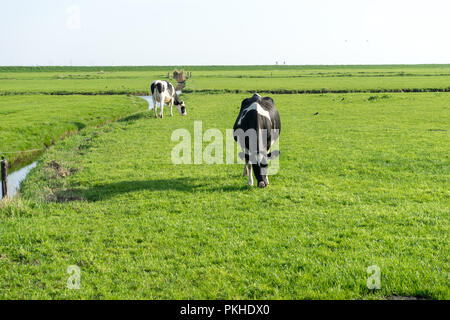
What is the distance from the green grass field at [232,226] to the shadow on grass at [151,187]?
6 centimetres

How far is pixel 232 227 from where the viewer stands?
8164mm

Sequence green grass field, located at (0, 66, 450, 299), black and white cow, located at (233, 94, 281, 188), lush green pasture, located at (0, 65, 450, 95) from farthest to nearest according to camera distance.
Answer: lush green pasture, located at (0, 65, 450, 95)
black and white cow, located at (233, 94, 281, 188)
green grass field, located at (0, 66, 450, 299)

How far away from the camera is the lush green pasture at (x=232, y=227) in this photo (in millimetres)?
5984

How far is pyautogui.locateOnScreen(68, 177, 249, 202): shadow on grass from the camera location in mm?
10758

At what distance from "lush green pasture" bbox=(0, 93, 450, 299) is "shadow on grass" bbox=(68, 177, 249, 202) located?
4 cm

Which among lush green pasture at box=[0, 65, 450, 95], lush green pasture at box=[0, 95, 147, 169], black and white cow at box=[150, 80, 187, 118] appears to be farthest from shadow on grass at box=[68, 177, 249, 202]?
lush green pasture at box=[0, 65, 450, 95]

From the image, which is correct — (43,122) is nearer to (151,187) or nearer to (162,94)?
(162,94)

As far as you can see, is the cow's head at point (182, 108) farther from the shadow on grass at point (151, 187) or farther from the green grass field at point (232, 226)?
the shadow on grass at point (151, 187)

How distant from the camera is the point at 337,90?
48875 mm

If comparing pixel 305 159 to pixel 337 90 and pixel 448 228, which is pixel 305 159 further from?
pixel 337 90

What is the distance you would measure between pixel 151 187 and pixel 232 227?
3924 mm

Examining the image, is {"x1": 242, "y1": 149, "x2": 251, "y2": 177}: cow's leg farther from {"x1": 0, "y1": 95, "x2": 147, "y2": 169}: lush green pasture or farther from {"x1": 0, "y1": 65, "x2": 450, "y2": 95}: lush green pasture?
{"x1": 0, "y1": 65, "x2": 450, "y2": 95}: lush green pasture
